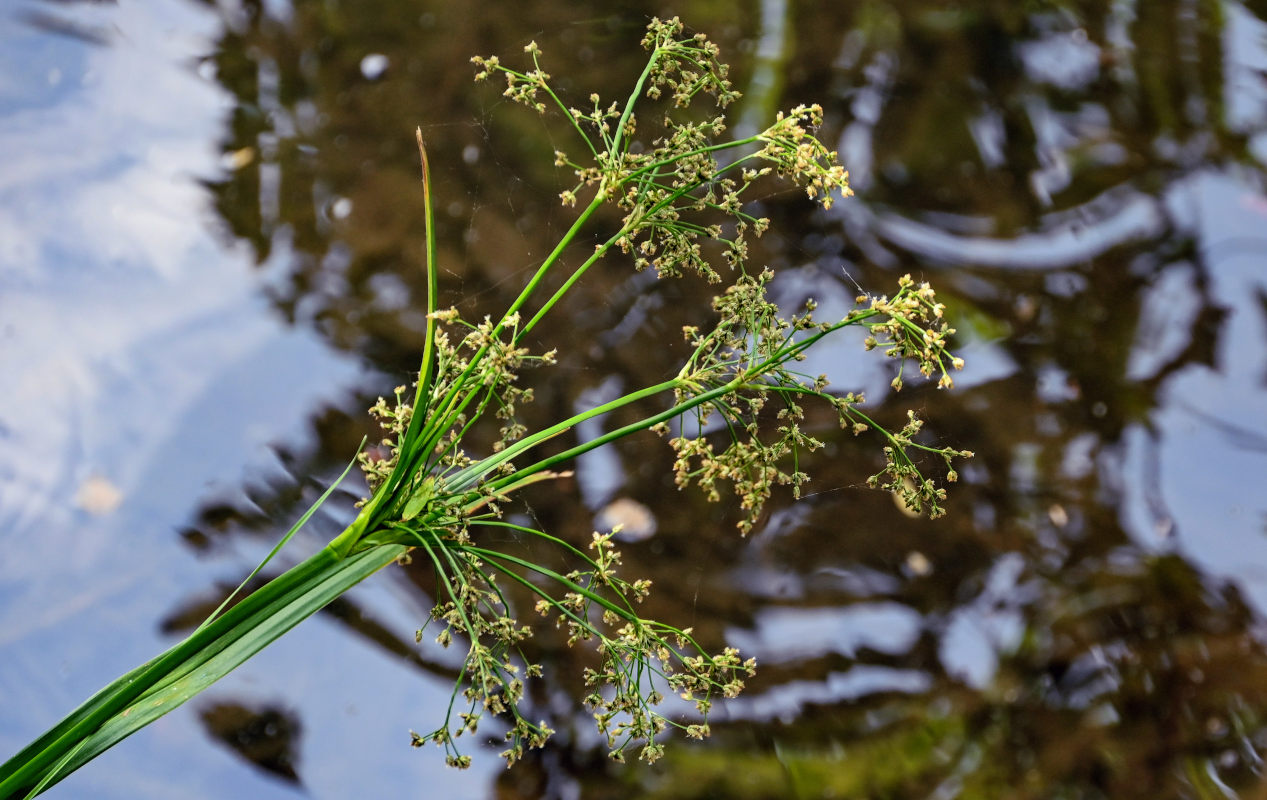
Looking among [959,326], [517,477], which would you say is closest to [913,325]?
[517,477]

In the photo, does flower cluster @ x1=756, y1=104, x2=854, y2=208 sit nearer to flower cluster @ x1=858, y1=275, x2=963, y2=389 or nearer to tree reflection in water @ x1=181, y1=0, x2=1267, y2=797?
flower cluster @ x1=858, y1=275, x2=963, y2=389

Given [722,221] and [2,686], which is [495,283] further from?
[2,686]

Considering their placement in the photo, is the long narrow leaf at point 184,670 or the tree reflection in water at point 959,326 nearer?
the long narrow leaf at point 184,670

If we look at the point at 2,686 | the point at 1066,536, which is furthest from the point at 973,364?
the point at 2,686

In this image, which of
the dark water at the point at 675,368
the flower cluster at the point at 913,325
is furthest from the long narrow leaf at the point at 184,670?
the dark water at the point at 675,368

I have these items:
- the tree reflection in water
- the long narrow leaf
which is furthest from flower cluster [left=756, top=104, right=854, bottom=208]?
the tree reflection in water

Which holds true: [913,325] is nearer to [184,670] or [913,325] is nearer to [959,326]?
[184,670]

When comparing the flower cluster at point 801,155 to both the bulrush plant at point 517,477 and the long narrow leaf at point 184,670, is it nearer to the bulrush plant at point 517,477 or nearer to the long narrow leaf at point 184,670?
the bulrush plant at point 517,477
